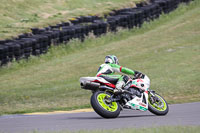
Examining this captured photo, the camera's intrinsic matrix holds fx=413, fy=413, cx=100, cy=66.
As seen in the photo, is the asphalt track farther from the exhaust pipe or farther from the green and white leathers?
the green and white leathers

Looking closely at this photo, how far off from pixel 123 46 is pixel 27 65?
5628mm

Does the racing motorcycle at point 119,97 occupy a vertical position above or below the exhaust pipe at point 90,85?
below

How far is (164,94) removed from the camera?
13258 millimetres

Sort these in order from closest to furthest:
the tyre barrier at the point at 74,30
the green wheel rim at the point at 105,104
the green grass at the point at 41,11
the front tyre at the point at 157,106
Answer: the green wheel rim at the point at 105,104
the front tyre at the point at 157,106
the tyre barrier at the point at 74,30
the green grass at the point at 41,11

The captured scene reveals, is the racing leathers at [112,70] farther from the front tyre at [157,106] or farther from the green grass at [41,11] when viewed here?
the green grass at [41,11]

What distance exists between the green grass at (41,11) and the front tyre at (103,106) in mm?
13036

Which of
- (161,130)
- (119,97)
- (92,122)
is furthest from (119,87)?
(161,130)

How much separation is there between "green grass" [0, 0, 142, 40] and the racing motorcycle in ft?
41.6

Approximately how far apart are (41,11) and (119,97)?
19.2 m

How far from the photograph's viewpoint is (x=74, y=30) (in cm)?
2178

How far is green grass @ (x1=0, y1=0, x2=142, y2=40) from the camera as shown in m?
23.0

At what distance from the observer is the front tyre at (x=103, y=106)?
8.29 meters

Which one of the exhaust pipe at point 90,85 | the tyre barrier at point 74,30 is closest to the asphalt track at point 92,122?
the exhaust pipe at point 90,85

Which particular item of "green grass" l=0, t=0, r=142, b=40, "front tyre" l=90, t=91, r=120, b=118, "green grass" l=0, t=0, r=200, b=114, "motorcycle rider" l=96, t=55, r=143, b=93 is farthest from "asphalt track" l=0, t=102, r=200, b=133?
"green grass" l=0, t=0, r=142, b=40
